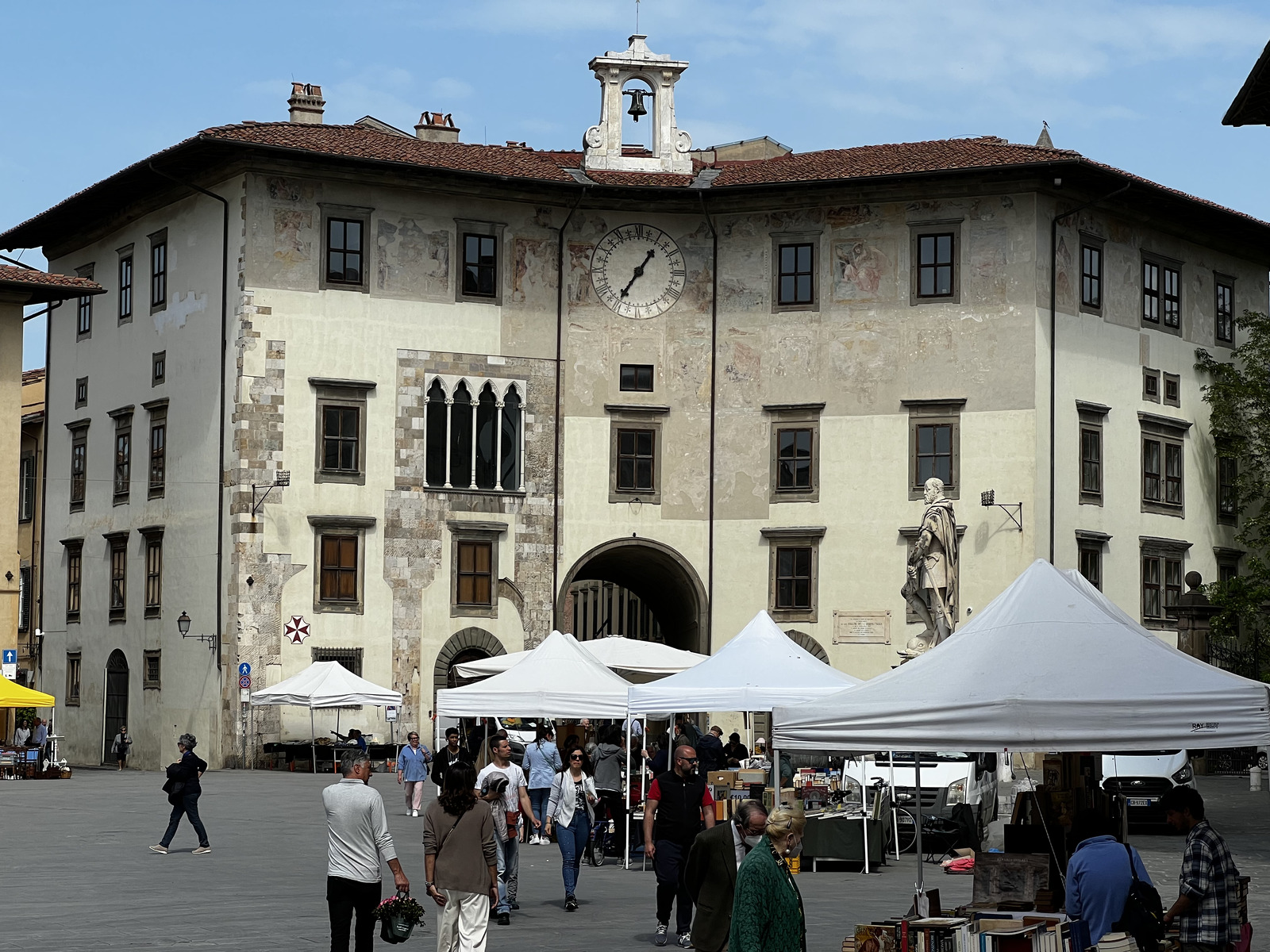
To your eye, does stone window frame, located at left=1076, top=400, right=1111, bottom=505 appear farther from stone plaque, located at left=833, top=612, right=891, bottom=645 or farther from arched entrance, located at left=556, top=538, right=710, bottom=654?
arched entrance, located at left=556, top=538, right=710, bottom=654

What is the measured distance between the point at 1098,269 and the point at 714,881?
107 feet

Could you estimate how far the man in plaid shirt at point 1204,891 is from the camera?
11.1m

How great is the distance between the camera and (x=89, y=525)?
4575cm

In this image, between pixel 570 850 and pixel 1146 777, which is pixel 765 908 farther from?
pixel 1146 777

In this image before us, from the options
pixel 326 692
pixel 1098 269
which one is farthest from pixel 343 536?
pixel 1098 269

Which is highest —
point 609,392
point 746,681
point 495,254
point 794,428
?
point 495,254

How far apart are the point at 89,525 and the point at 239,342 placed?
26.1 ft

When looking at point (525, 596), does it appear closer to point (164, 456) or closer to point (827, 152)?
point (164, 456)

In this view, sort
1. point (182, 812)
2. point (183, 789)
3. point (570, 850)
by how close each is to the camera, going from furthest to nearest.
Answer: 1. point (182, 812)
2. point (183, 789)
3. point (570, 850)

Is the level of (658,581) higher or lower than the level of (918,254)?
lower

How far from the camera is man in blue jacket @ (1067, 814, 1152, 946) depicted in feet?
36.9

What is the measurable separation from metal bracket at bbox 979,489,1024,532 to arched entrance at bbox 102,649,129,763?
1822 cm

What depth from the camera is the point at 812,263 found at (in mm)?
42656

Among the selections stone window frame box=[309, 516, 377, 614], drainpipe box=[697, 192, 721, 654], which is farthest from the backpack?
drainpipe box=[697, 192, 721, 654]
